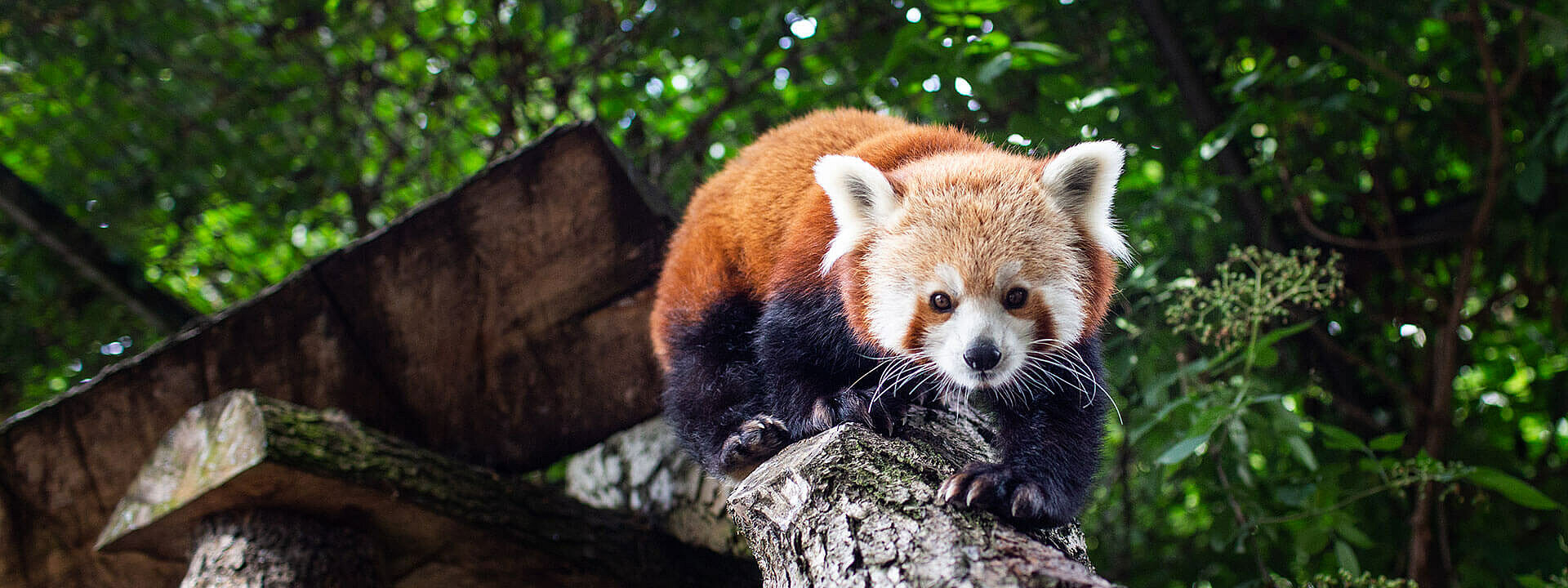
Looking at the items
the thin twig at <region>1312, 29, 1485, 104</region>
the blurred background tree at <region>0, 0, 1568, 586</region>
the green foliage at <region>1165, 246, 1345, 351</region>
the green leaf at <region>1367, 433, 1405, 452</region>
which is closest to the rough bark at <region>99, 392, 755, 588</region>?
the blurred background tree at <region>0, 0, 1568, 586</region>

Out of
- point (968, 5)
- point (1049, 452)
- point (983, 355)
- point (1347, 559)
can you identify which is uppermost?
point (968, 5)

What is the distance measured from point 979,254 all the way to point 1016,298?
128 mm

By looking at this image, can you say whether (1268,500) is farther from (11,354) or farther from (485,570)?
(11,354)

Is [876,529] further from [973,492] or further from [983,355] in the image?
[983,355]

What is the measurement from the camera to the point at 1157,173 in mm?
4836

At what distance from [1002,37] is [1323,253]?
7.24 ft

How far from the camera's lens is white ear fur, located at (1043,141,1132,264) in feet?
6.73

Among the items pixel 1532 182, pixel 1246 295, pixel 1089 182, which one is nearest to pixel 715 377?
pixel 1089 182

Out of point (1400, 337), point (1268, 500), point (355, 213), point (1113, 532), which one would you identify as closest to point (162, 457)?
point (355, 213)

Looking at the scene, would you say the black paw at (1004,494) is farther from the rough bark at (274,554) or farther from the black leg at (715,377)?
the rough bark at (274,554)

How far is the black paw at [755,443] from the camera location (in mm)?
2221

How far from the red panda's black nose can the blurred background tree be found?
80 centimetres

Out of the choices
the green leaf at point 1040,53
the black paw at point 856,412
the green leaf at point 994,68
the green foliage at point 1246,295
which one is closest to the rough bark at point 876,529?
the black paw at point 856,412

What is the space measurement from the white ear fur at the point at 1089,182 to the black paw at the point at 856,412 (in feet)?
2.14
